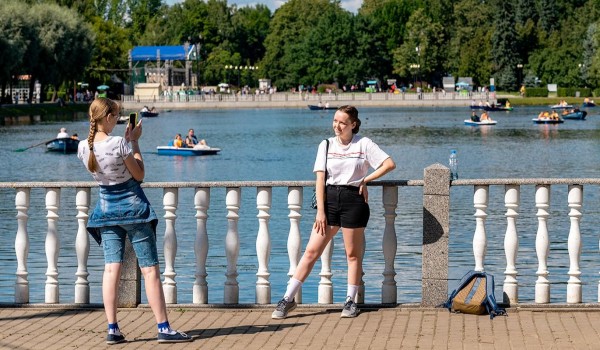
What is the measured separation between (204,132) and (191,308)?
86858mm

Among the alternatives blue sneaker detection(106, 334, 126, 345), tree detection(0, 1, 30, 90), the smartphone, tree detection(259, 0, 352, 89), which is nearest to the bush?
tree detection(259, 0, 352, 89)

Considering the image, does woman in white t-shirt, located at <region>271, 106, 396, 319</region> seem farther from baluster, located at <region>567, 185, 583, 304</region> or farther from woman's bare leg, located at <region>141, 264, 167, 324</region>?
baluster, located at <region>567, 185, 583, 304</region>

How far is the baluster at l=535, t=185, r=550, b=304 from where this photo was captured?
37.9 feet

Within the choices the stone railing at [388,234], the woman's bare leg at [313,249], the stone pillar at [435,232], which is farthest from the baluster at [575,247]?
the woman's bare leg at [313,249]

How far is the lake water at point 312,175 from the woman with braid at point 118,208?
8.23 meters

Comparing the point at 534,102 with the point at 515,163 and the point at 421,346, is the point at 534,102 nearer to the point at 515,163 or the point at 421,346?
the point at 515,163

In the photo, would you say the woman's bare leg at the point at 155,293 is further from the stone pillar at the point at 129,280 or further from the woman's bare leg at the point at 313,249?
the woman's bare leg at the point at 313,249

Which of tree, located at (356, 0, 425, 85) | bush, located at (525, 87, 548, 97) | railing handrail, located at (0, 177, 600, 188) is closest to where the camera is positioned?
railing handrail, located at (0, 177, 600, 188)

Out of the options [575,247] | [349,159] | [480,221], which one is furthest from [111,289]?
[575,247]

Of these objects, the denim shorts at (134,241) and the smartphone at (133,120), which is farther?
the smartphone at (133,120)

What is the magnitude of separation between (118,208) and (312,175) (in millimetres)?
47460

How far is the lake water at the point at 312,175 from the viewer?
22.3m

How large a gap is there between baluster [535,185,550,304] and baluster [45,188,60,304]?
446 centimetres

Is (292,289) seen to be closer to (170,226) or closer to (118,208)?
(170,226)
